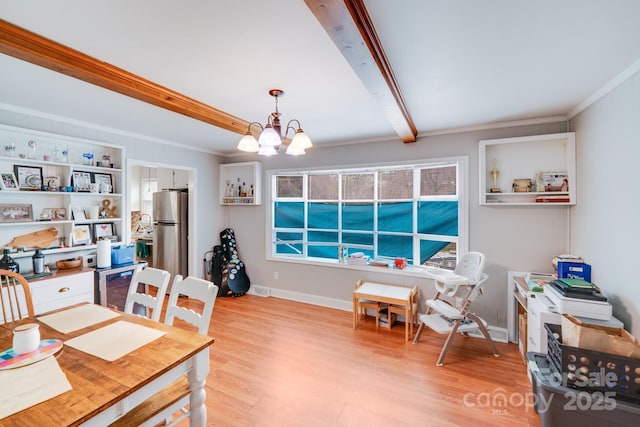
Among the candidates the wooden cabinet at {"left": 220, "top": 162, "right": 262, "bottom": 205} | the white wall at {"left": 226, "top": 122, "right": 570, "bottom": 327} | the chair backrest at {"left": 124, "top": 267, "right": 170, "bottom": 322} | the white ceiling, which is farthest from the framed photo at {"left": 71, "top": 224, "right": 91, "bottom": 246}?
the white wall at {"left": 226, "top": 122, "right": 570, "bottom": 327}

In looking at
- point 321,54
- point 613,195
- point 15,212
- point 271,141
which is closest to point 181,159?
point 15,212

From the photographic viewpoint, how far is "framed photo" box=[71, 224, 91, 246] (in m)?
2.96

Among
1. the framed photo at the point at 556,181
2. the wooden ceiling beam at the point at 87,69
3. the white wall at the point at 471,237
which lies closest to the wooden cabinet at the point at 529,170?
the framed photo at the point at 556,181

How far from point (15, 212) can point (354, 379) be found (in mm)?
3577

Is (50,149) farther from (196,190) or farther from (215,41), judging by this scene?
(215,41)

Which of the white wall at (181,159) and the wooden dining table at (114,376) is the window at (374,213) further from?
the wooden dining table at (114,376)

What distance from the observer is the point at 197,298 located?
1.68 metres

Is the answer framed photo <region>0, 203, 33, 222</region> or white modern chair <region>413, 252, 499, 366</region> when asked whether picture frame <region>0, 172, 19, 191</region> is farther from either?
white modern chair <region>413, 252, 499, 366</region>

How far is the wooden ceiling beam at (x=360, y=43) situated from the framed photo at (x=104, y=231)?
11.3 feet

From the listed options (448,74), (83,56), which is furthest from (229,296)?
(448,74)

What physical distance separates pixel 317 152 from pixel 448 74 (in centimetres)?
239

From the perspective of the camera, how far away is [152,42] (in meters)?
1.53

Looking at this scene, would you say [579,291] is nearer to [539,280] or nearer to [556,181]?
[539,280]

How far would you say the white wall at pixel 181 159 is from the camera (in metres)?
2.72
